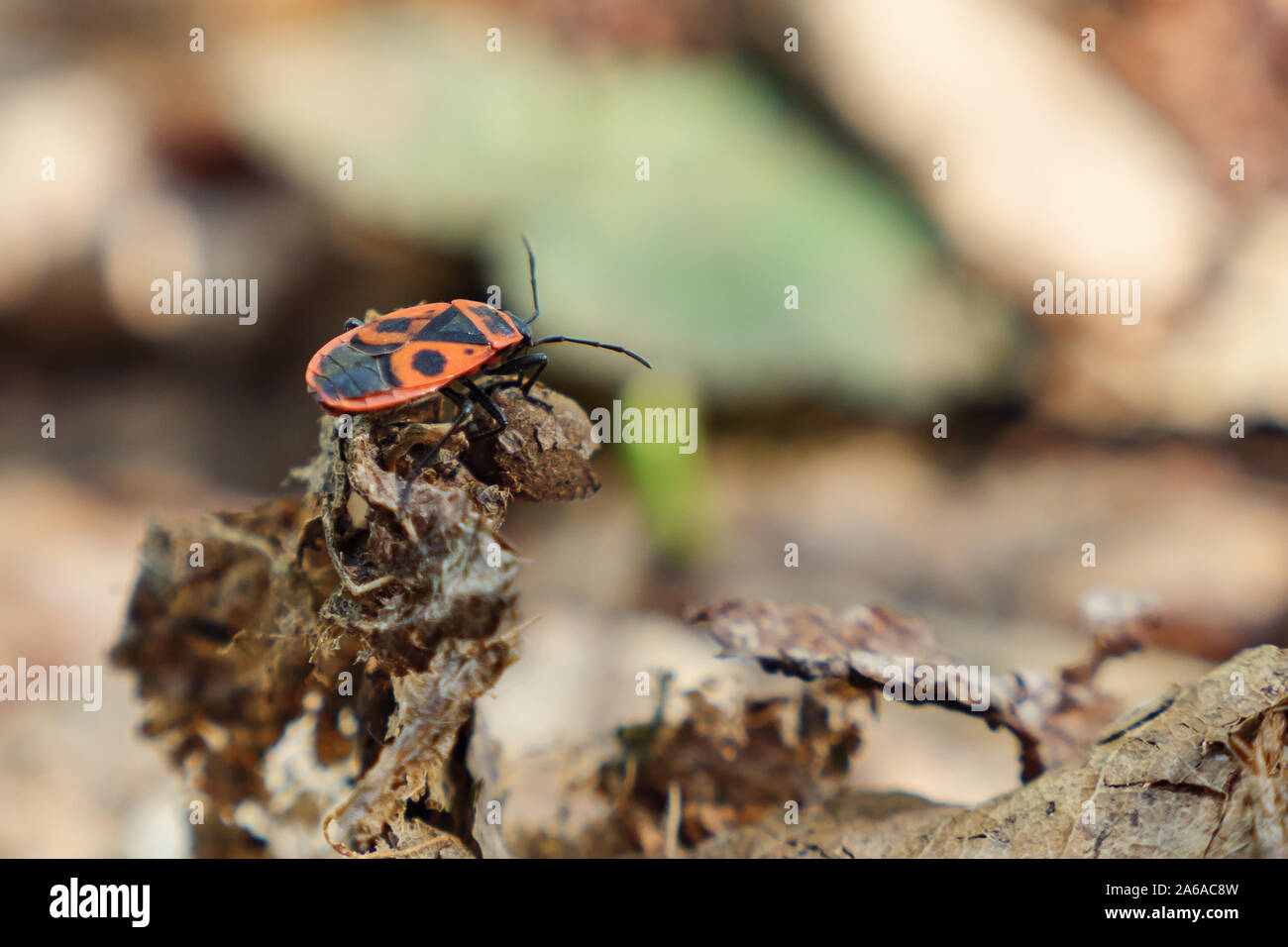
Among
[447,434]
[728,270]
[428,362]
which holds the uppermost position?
[728,270]

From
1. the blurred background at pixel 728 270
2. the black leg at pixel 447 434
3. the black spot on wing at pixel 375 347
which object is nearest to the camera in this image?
the black leg at pixel 447 434

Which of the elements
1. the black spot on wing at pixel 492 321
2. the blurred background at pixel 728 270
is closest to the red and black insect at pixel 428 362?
the black spot on wing at pixel 492 321

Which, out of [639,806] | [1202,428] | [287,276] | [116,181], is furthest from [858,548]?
[116,181]

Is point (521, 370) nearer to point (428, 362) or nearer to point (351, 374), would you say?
point (428, 362)

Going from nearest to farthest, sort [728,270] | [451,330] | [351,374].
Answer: [351,374] < [451,330] < [728,270]

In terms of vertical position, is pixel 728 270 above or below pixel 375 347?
above

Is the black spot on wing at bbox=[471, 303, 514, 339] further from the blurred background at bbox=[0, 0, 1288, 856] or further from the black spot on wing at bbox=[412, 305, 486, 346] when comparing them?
the blurred background at bbox=[0, 0, 1288, 856]

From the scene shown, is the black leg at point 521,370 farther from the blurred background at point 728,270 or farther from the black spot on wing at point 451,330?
the blurred background at point 728,270

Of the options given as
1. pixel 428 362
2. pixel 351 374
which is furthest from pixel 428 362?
pixel 351 374
